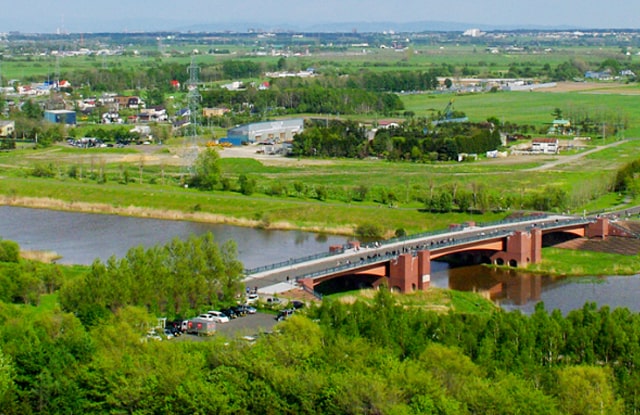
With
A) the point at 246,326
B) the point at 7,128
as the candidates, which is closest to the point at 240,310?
the point at 246,326

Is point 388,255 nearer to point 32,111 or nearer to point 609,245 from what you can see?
point 609,245

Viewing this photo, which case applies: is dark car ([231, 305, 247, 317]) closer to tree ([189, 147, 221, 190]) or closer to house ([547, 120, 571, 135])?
tree ([189, 147, 221, 190])

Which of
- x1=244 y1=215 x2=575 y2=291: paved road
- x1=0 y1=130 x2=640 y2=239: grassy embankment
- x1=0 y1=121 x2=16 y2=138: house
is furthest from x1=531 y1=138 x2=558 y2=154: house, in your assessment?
x1=0 y1=121 x2=16 y2=138: house

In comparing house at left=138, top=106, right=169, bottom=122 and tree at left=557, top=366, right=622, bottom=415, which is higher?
tree at left=557, top=366, right=622, bottom=415

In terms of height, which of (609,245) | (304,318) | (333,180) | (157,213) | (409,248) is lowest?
(609,245)

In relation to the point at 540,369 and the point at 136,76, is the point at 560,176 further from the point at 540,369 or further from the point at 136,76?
the point at 136,76

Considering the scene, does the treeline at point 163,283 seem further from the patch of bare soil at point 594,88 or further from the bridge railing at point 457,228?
the patch of bare soil at point 594,88

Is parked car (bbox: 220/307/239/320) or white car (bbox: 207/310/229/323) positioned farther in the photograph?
parked car (bbox: 220/307/239/320)
